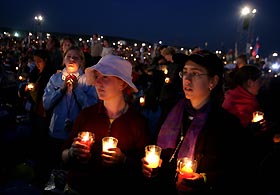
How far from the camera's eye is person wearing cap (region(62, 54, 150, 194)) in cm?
301

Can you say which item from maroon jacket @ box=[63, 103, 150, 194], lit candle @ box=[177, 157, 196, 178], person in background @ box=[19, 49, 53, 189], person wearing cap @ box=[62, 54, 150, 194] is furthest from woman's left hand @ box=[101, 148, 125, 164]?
person in background @ box=[19, 49, 53, 189]

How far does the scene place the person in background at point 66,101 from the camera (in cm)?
460

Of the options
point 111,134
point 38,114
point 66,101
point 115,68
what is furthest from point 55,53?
point 111,134

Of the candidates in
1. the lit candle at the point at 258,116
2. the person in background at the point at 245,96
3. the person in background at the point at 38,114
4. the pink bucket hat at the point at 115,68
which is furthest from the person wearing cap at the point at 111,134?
the person in background at the point at 245,96

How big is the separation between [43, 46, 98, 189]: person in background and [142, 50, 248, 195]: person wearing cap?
5.54 feet

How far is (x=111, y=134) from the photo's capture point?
10.3 feet

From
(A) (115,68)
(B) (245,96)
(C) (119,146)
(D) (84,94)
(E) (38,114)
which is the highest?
(B) (245,96)

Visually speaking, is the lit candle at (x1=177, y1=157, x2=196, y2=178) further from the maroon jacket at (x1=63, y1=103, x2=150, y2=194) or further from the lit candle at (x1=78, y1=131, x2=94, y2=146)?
the lit candle at (x1=78, y1=131, x2=94, y2=146)

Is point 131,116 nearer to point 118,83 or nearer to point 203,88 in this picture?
point 118,83

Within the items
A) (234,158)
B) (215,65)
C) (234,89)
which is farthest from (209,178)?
(234,89)

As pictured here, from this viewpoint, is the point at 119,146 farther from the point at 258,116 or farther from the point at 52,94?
the point at 258,116

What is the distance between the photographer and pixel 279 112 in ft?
26.4

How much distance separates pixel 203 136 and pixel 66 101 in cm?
241

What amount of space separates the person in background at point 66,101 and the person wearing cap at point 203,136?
5.54 ft
